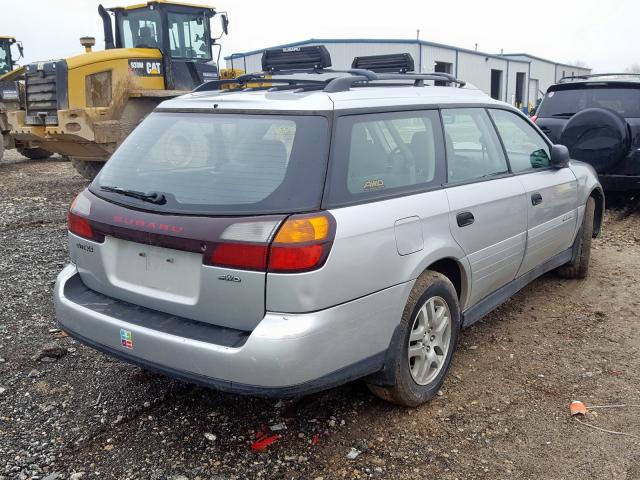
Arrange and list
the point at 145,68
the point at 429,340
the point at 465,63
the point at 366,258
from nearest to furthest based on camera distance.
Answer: the point at 366,258, the point at 429,340, the point at 145,68, the point at 465,63

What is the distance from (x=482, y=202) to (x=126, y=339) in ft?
6.99

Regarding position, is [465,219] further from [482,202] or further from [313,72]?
[313,72]

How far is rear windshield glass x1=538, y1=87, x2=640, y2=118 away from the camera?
7824 mm

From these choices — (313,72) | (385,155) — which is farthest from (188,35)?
(385,155)

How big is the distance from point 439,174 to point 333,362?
1.30 meters

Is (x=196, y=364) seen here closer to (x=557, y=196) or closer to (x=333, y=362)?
(x=333, y=362)

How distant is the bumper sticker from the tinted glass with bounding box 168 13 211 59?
950 cm

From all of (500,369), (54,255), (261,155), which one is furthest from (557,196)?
(54,255)

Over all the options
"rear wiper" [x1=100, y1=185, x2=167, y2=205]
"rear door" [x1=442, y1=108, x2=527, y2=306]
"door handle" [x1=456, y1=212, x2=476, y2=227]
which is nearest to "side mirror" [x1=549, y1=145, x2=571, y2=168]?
"rear door" [x1=442, y1=108, x2=527, y2=306]

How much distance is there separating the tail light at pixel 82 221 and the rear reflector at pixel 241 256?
0.82 m

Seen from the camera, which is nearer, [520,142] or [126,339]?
[126,339]

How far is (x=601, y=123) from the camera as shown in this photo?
7000 mm

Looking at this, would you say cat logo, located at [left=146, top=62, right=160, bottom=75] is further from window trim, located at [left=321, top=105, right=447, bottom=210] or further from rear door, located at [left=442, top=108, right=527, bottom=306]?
window trim, located at [left=321, top=105, right=447, bottom=210]

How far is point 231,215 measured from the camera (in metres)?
2.64
